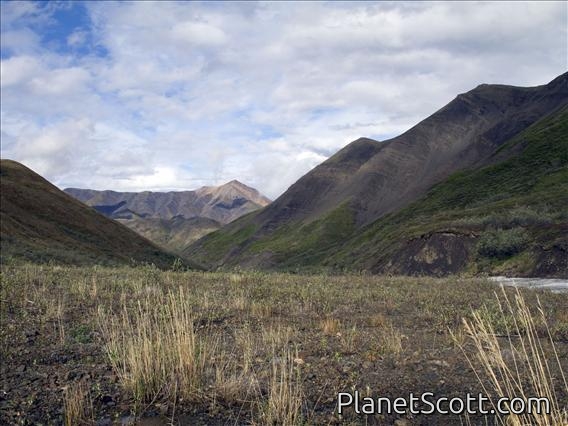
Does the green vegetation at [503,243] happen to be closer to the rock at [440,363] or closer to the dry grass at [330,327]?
the dry grass at [330,327]

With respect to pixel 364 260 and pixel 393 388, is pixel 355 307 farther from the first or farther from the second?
pixel 364 260

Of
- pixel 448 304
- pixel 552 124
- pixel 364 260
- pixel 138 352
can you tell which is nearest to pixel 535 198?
pixel 364 260

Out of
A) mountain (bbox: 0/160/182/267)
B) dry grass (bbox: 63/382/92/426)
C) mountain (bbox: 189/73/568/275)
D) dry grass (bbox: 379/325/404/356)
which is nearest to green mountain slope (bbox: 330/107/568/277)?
mountain (bbox: 189/73/568/275)

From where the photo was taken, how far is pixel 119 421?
4.84 metres

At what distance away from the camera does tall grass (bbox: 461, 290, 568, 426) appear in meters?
3.90

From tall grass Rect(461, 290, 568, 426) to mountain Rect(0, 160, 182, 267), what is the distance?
2879 cm

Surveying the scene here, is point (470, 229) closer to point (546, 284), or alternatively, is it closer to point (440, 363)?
point (546, 284)

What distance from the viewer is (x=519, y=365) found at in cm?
698

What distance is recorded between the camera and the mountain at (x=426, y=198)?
4318 centimetres

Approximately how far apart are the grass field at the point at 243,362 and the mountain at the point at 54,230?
2412 cm

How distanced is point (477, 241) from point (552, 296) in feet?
90.7

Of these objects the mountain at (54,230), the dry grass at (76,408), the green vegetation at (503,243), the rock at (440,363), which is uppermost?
the mountain at (54,230)

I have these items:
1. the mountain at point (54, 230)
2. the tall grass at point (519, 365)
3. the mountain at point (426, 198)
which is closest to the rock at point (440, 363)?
the tall grass at point (519, 365)

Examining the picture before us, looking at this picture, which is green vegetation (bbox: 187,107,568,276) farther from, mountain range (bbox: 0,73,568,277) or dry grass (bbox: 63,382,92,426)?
dry grass (bbox: 63,382,92,426)
